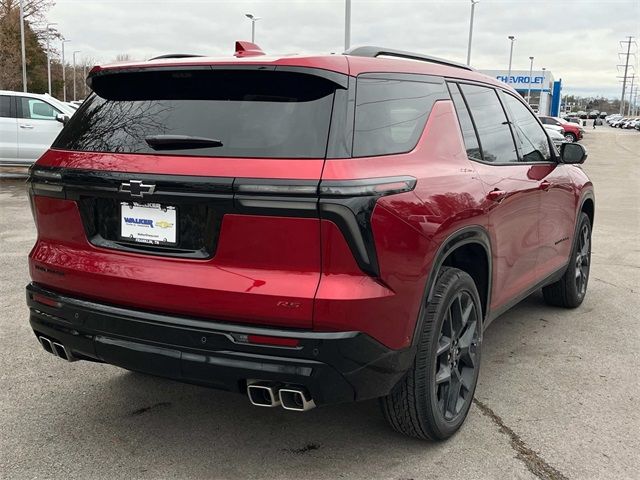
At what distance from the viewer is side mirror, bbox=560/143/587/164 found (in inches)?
179

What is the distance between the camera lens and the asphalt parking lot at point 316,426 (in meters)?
2.89

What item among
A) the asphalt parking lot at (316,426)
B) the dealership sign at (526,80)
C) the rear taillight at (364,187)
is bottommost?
the asphalt parking lot at (316,426)

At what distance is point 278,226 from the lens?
241 centimetres

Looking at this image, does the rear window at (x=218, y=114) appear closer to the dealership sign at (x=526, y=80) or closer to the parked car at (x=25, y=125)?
the parked car at (x=25, y=125)

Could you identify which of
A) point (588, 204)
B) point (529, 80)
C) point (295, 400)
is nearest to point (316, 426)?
point (295, 400)

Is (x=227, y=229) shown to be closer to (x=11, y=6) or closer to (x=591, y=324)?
(x=591, y=324)

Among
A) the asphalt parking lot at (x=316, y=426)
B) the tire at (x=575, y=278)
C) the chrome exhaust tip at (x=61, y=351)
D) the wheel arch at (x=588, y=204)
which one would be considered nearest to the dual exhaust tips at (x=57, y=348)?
the chrome exhaust tip at (x=61, y=351)

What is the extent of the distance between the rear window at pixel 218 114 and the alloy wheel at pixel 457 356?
112 cm

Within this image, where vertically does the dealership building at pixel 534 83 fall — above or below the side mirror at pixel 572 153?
above

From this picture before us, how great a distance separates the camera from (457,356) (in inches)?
127

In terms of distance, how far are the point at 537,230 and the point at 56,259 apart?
292 cm

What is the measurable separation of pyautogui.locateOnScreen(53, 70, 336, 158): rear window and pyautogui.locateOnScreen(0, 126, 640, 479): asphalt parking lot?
1417 mm

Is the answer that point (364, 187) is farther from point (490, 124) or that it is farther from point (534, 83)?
point (534, 83)

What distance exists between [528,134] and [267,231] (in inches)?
103
